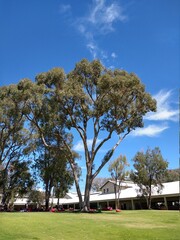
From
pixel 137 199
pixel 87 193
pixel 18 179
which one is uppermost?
pixel 18 179

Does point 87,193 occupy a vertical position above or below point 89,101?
below

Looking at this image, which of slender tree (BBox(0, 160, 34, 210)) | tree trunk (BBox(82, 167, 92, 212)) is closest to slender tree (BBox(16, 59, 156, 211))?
tree trunk (BBox(82, 167, 92, 212))

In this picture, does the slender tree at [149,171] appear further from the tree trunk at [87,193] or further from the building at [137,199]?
the tree trunk at [87,193]

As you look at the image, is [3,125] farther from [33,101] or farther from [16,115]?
[33,101]

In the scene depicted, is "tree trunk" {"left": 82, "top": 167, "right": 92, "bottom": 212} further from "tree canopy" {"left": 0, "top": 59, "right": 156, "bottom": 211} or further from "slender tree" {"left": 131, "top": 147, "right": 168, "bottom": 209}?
"slender tree" {"left": 131, "top": 147, "right": 168, "bottom": 209}

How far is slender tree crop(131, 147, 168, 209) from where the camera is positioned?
41406 mm

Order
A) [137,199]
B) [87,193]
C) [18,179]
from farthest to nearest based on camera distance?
[137,199]
[18,179]
[87,193]

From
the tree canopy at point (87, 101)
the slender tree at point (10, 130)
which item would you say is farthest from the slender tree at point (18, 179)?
the tree canopy at point (87, 101)

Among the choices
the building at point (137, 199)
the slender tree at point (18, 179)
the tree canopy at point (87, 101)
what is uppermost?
the tree canopy at point (87, 101)

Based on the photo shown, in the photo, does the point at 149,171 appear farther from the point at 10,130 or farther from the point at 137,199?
the point at 10,130

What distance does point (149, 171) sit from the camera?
42.4 meters

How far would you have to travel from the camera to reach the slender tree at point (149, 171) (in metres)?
41.4

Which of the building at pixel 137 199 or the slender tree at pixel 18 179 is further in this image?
the slender tree at pixel 18 179

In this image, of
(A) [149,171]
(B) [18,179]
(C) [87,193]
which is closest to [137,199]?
(A) [149,171]
